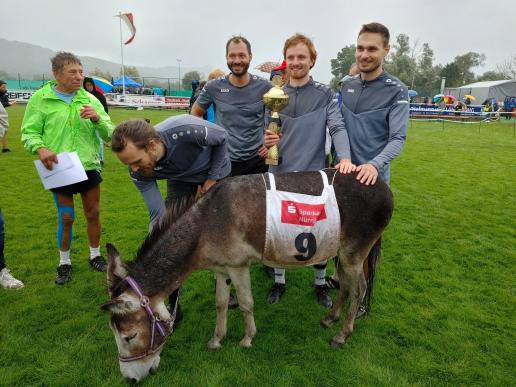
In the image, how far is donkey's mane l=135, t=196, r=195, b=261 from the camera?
2.93 meters

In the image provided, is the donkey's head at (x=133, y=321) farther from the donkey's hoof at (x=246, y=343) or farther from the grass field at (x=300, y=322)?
the donkey's hoof at (x=246, y=343)

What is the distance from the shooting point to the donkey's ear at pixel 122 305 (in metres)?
2.51

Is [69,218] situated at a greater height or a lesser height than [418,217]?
greater

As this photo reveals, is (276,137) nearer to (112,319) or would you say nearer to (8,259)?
(112,319)

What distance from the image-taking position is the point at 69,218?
4.42m

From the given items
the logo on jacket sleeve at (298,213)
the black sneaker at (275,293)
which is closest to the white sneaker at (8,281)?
the black sneaker at (275,293)

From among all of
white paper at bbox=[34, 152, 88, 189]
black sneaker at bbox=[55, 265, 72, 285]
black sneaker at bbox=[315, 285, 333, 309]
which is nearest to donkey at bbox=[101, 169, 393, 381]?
black sneaker at bbox=[315, 285, 333, 309]

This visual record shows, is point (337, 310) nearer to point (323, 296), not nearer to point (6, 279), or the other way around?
point (323, 296)

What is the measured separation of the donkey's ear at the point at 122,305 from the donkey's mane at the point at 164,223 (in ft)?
1.18

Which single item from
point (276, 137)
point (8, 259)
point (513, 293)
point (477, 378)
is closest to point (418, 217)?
point (513, 293)

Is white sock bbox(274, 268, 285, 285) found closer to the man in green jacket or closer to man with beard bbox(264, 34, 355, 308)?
man with beard bbox(264, 34, 355, 308)

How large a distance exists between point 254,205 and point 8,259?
419 centimetres

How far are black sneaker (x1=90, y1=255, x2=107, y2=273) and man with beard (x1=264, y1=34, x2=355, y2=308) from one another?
2.89 metres

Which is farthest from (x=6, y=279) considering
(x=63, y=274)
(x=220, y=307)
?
(x=220, y=307)
